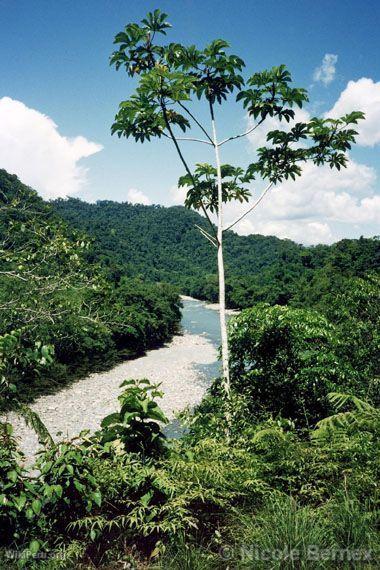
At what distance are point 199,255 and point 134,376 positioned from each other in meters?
105

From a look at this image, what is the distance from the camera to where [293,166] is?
678cm

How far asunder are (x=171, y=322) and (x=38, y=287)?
41.5 metres

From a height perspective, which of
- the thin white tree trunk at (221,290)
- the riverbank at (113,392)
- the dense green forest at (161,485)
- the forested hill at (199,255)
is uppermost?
the forested hill at (199,255)

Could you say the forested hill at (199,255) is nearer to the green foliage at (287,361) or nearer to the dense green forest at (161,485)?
the green foliage at (287,361)

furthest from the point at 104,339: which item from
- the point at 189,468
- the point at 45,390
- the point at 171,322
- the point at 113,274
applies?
the point at 189,468

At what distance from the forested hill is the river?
1640 cm

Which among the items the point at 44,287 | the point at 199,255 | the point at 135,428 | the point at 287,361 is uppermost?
the point at 199,255

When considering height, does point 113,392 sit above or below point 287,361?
below

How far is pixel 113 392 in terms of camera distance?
80.5ft

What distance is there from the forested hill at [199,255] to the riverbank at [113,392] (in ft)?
59.9

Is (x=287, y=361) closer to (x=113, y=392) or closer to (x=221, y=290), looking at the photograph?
(x=221, y=290)

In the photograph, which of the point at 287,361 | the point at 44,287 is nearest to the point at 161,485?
the point at 44,287

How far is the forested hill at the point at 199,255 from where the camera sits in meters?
56.9

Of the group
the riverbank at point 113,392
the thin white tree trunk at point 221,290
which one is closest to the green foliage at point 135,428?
the thin white tree trunk at point 221,290
